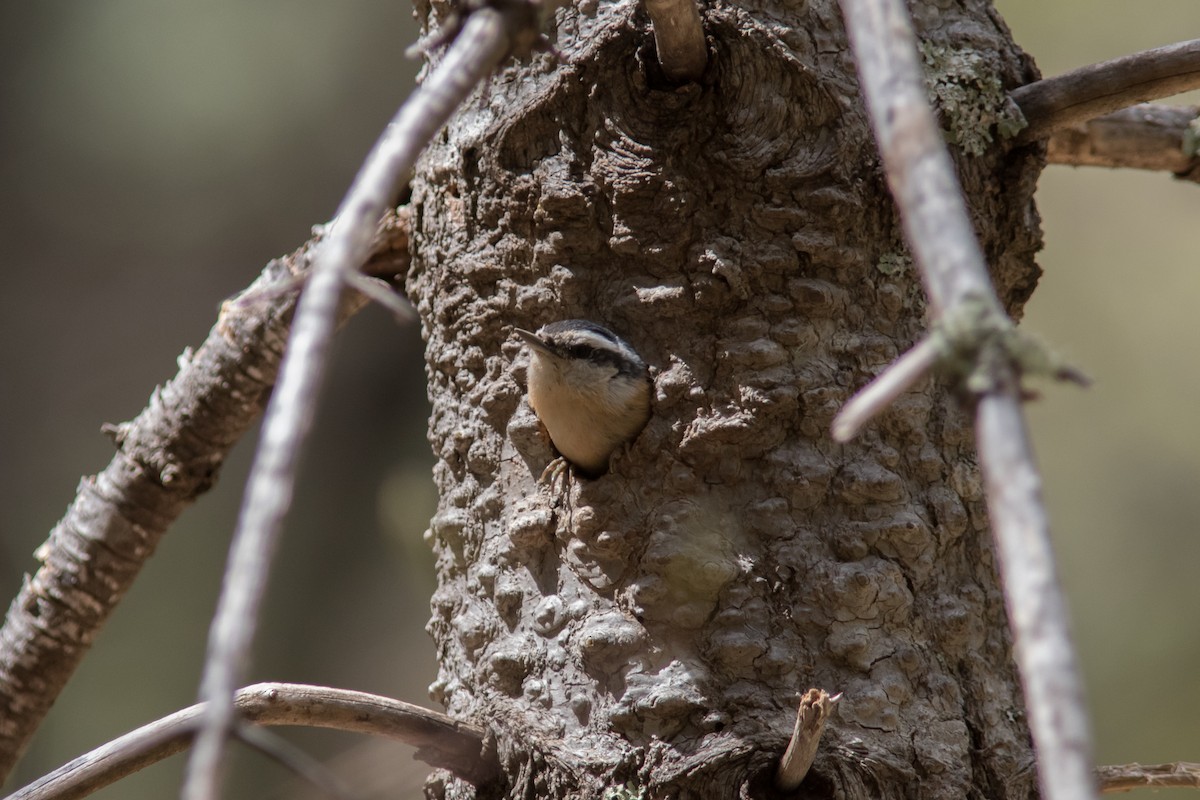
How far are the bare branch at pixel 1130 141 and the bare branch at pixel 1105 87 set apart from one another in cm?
45

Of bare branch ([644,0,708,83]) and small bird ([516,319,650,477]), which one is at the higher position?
bare branch ([644,0,708,83])

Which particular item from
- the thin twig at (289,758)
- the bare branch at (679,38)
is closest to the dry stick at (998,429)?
the thin twig at (289,758)

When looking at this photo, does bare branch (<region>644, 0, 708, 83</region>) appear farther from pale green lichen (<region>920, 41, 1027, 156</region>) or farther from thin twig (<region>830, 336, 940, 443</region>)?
thin twig (<region>830, 336, 940, 443</region>)

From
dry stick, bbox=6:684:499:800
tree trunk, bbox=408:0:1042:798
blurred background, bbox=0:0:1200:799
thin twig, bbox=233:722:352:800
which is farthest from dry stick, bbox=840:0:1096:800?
blurred background, bbox=0:0:1200:799

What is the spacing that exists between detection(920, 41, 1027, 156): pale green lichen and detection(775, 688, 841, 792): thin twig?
97 centimetres

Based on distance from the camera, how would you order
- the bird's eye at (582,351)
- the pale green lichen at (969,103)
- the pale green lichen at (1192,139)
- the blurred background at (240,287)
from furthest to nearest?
the blurred background at (240,287), the pale green lichen at (1192,139), the pale green lichen at (969,103), the bird's eye at (582,351)

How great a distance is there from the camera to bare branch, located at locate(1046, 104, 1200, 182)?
2.29 metres

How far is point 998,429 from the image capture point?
2.37 feet

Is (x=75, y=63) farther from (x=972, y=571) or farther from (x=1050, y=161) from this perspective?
(x=972, y=571)

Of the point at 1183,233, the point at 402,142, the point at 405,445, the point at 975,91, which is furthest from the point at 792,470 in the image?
the point at 1183,233

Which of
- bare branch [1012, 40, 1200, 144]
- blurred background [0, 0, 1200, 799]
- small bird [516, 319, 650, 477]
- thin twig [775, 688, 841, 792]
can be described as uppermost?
blurred background [0, 0, 1200, 799]

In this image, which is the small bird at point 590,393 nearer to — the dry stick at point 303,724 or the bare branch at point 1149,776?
the dry stick at point 303,724

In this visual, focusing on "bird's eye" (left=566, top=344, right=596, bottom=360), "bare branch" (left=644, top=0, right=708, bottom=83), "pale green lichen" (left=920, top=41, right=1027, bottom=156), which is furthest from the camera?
"pale green lichen" (left=920, top=41, right=1027, bottom=156)

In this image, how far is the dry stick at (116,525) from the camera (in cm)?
235
